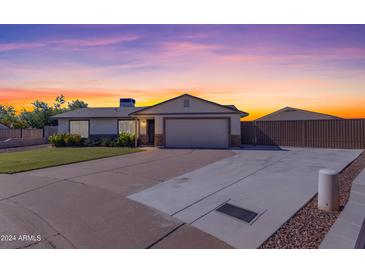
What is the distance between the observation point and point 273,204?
197 inches

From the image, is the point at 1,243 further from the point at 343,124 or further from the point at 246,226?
the point at 343,124

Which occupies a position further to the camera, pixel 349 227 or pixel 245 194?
pixel 245 194

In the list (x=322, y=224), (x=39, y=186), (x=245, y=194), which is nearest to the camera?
(x=322, y=224)

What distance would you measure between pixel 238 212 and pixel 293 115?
91.2 feet

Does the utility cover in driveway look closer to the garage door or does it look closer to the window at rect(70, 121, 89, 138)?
the garage door

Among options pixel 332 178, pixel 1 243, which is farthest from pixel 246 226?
pixel 1 243

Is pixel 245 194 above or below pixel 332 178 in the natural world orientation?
below

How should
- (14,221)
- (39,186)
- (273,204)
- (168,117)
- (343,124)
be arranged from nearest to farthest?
(14,221), (273,204), (39,186), (343,124), (168,117)

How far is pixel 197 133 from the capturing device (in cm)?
1795

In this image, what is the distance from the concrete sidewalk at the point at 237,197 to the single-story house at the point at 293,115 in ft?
72.0

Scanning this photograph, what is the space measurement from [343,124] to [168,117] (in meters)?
12.0

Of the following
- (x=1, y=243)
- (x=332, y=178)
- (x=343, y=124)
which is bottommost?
(x=1, y=243)

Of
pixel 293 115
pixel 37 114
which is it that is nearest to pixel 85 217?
pixel 293 115

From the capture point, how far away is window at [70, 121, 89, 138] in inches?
850
